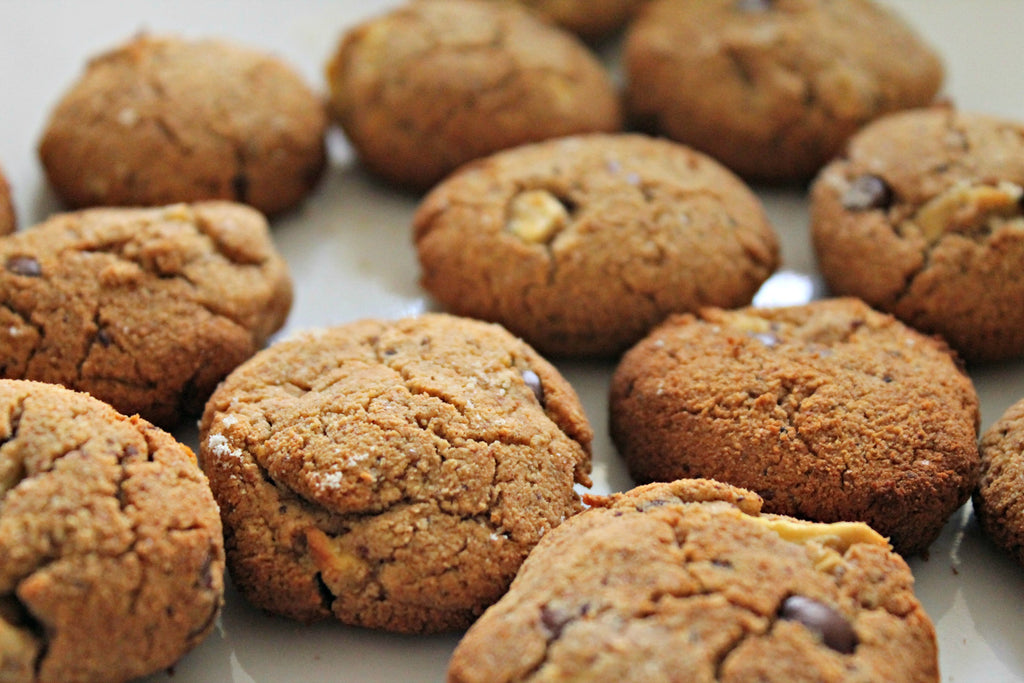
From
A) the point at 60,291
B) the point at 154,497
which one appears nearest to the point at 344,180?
the point at 60,291

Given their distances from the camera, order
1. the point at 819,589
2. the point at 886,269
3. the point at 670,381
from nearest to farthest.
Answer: the point at 819,589
the point at 670,381
the point at 886,269

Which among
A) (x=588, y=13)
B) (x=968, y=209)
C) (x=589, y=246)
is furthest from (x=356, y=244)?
(x=968, y=209)

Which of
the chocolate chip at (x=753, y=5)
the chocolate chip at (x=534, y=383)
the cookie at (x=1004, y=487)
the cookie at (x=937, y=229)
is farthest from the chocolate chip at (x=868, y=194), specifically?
the chocolate chip at (x=534, y=383)

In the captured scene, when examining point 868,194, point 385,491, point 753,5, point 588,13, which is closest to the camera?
point 385,491

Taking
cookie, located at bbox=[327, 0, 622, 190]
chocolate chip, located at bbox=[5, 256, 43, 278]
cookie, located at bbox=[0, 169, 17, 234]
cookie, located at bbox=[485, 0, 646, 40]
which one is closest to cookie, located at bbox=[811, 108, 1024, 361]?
cookie, located at bbox=[327, 0, 622, 190]

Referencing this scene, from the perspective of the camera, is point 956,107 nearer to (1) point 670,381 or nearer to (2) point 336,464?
(1) point 670,381

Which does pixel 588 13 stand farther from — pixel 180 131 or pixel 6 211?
pixel 6 211

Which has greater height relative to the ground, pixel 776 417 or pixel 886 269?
pixel 886 269
